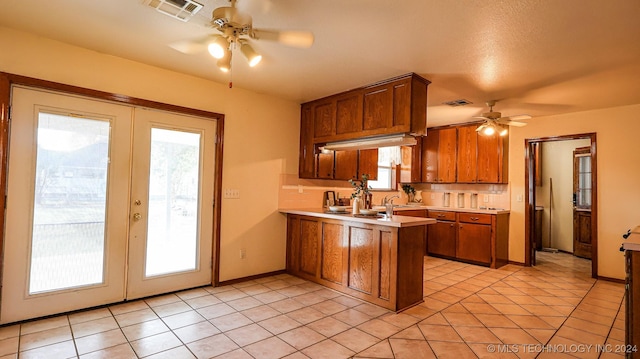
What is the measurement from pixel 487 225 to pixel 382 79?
316 cm

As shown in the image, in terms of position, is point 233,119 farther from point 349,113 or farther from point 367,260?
point 367,260

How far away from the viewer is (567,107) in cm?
447

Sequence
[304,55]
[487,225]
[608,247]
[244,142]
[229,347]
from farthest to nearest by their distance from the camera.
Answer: [487,225], [608,247], [244,142], [304,55], [229,347]

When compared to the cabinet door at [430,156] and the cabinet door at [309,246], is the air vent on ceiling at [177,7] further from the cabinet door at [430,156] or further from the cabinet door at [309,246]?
the cabinet door at [430,156]

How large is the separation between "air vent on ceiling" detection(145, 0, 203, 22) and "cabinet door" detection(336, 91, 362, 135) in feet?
6.96

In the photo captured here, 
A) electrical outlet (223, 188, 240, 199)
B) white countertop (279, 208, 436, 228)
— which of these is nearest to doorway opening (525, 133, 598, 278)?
white countertop (279, 208, 436, 228)

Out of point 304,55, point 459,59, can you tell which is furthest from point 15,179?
point 459,59

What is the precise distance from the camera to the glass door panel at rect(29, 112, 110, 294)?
280 cm

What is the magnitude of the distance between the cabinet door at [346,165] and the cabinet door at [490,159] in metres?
2.33

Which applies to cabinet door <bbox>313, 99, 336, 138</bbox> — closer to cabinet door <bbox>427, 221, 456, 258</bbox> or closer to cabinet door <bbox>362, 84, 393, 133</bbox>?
cabinet door <bbox>362, 84, 393, 133</bbox>

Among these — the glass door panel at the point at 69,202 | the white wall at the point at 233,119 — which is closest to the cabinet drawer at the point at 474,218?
the white wall at the point at 233,119

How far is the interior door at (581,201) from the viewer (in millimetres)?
5938

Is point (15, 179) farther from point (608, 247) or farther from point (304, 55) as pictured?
point (608, 247)

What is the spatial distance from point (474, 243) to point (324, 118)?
129 inches
